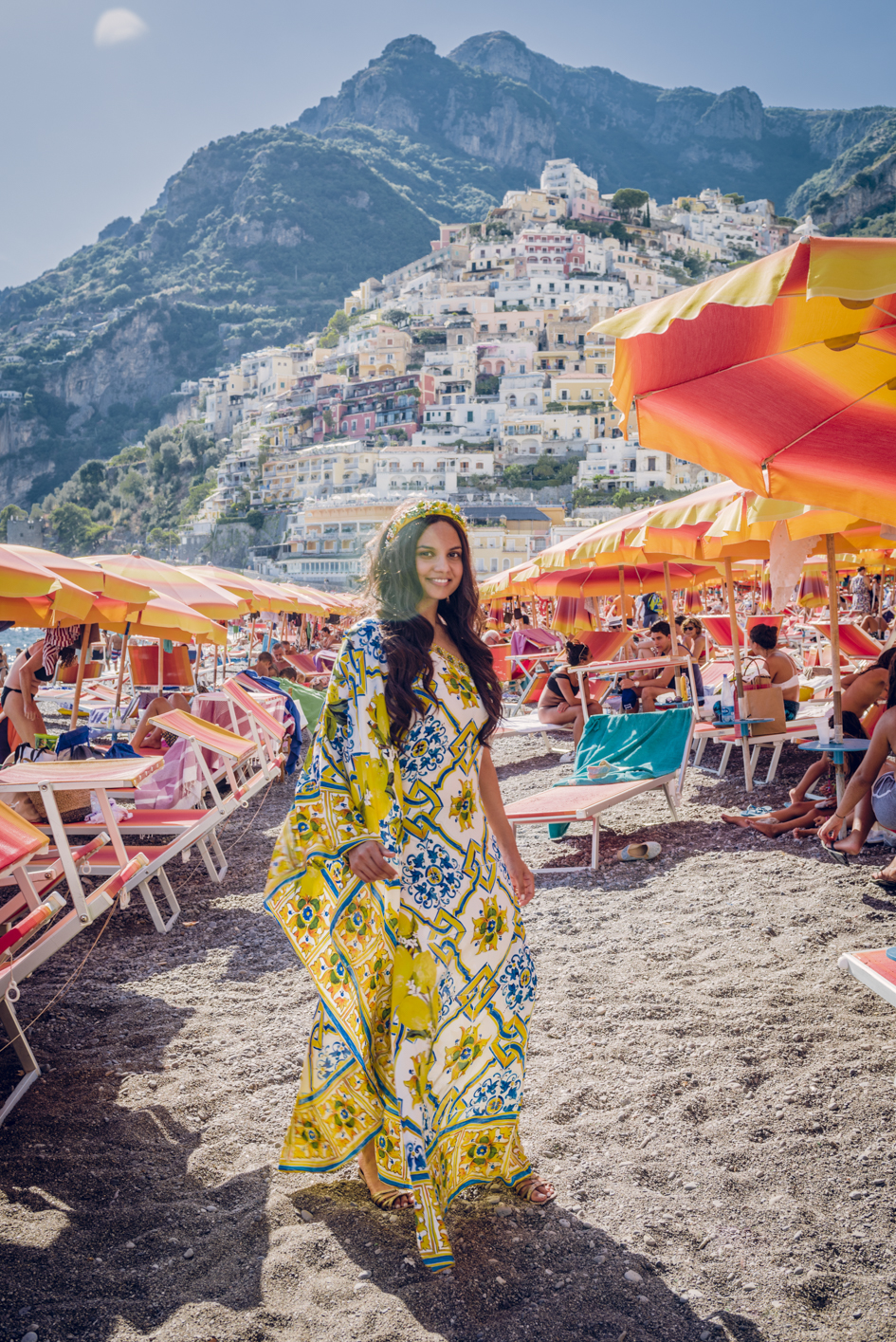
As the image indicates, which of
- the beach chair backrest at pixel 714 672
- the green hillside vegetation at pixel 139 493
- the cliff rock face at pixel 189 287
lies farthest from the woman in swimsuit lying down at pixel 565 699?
the cliff rock face at pixel 189 287

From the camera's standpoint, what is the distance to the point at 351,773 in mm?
1918

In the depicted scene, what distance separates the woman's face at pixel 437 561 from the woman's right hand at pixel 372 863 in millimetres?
530

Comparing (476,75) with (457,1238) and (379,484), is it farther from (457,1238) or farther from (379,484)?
(457,1238)

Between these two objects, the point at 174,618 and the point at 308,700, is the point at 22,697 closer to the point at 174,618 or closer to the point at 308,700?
the point at 174,618

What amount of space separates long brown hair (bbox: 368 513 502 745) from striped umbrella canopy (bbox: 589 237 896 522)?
2.05ft

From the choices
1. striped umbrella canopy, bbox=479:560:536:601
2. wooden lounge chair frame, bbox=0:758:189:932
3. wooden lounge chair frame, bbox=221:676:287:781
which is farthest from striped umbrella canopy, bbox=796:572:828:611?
wooden lounge chair frame, bbox=0:758:189:932

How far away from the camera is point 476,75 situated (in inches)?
7751

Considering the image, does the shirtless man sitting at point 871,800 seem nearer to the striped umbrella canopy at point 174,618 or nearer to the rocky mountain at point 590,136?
the striped umbrella canopy at point 174,618

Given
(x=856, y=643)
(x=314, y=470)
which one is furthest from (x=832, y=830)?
(x=314, y=470)

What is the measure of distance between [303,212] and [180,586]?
6238 inches

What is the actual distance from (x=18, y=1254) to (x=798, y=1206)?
60.4 inches

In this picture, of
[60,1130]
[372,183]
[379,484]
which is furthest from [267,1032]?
[372,183]

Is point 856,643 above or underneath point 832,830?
above

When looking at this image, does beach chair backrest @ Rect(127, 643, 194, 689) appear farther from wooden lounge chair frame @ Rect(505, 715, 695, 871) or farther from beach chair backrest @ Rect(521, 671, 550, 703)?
wooden lounge chair frame @ Rect(505, 715, 695, 871)
